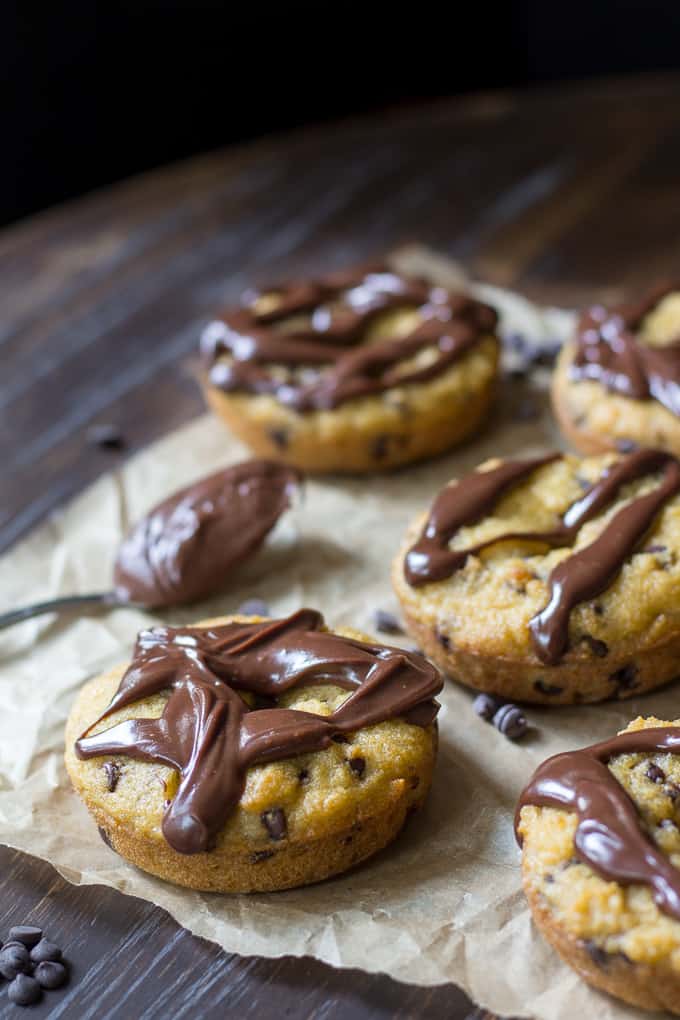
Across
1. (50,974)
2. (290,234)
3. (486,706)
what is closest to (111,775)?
(50,974)

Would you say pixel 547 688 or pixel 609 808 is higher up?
pixel 609 808

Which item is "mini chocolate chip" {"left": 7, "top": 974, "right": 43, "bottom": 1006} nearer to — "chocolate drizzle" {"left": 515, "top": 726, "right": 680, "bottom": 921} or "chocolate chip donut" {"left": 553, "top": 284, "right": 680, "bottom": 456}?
"chocolate drizzle" {"left": 515, "top": 726, "right": 680, "bottom": 921}

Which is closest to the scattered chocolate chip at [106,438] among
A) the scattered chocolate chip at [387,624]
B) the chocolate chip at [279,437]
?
the chocolate chip at [279,437]

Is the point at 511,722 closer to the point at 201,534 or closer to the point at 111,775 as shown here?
the point at 111,775

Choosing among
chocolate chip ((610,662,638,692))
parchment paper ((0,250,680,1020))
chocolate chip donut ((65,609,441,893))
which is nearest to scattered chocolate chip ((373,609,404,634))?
parchment paper ((0,250,680,1020))

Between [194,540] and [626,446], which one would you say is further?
[626,446]
